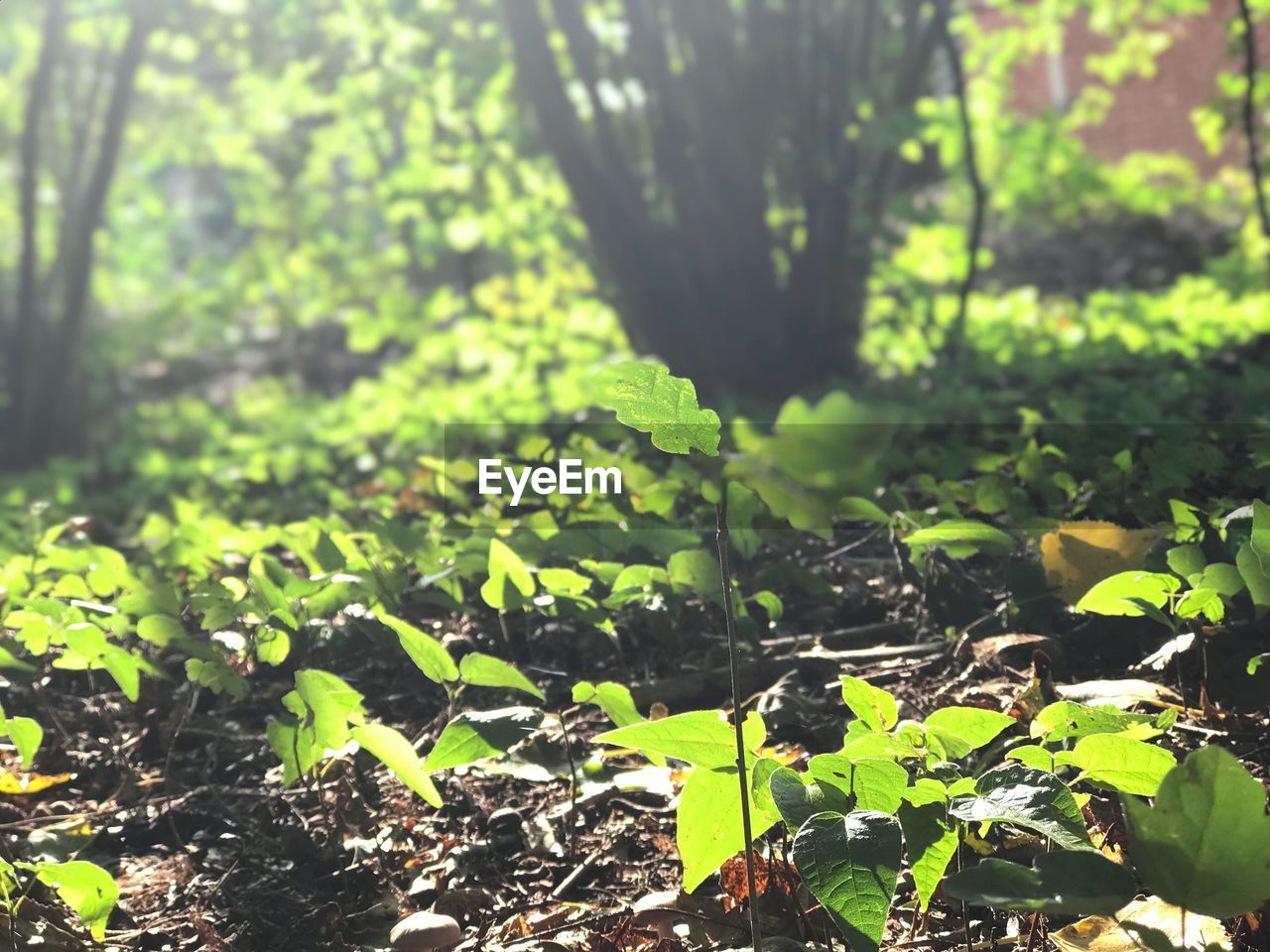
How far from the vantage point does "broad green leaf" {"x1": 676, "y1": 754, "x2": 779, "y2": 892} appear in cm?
108

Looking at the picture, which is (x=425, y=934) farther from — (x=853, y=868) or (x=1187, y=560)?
(x=1187, y=560)

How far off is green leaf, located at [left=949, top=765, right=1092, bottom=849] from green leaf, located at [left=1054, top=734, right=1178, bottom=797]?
5cm

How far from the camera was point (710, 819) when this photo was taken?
3.57 feet

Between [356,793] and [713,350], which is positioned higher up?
[713,350]

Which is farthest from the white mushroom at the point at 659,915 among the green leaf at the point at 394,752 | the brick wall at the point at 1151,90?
the brick wall at the point at 1151,90

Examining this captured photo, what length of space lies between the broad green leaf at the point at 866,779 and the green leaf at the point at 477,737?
319mm

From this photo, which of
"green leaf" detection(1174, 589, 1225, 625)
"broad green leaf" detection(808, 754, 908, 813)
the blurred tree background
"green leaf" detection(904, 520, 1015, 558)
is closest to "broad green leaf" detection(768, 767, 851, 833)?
"broad green leaf" detection(808, 754, 908, 813)

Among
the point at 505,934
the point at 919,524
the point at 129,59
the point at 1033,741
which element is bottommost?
the point at 505,934

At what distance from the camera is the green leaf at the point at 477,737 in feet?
3.92

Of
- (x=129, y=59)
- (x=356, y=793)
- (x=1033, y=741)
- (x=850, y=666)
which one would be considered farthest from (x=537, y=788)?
(x=129, y=59)

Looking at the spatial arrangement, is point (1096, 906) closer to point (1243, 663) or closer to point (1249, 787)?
point (1249, 787)

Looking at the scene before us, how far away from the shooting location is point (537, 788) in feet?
5.13

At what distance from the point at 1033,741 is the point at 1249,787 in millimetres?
460

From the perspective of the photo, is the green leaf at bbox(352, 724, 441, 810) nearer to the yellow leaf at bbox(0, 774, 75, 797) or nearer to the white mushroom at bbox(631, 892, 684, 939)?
the white mushroom at bbox(631, 892, 684, 939)
